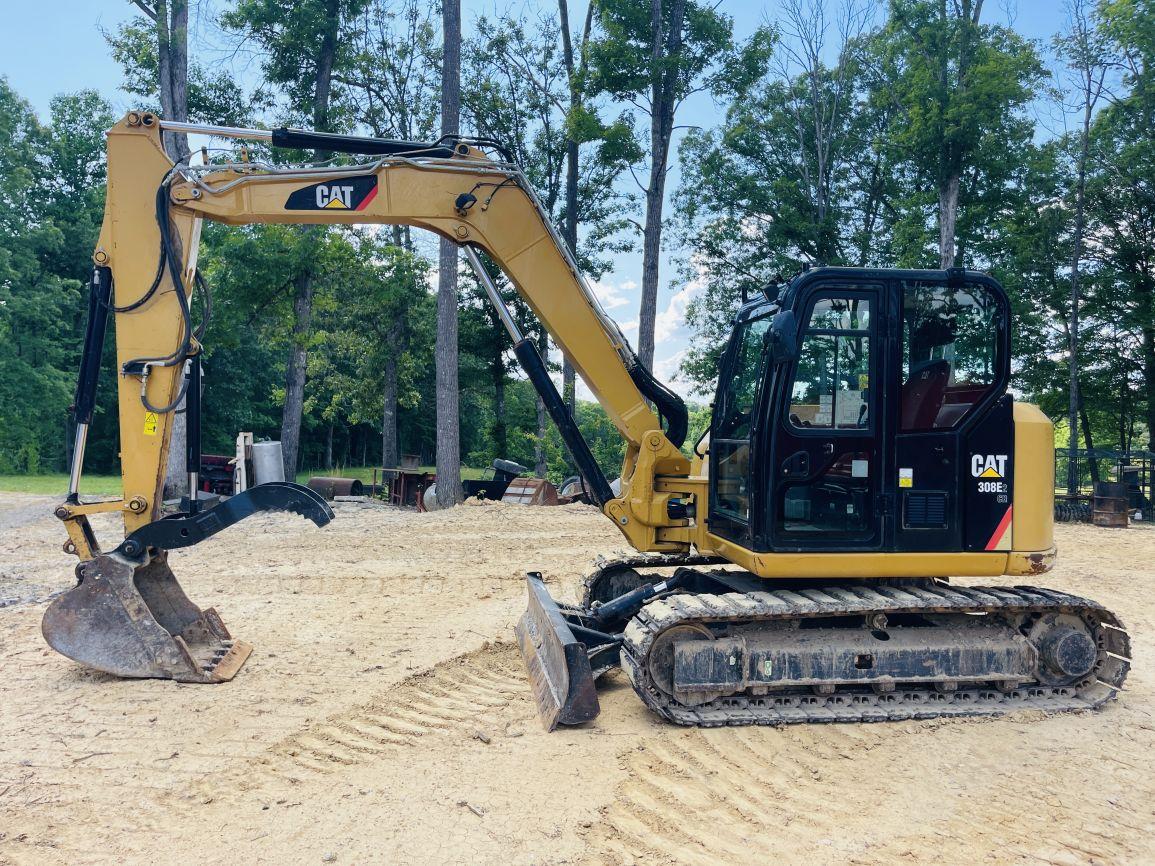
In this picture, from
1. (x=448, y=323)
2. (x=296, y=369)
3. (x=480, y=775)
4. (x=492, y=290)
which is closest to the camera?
(x=480, y=775)

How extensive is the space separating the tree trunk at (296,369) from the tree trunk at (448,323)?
181 inches

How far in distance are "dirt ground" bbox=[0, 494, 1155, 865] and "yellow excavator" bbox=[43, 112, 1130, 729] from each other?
305mm

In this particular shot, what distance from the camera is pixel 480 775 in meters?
4.30

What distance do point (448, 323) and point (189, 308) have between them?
11.3 meters

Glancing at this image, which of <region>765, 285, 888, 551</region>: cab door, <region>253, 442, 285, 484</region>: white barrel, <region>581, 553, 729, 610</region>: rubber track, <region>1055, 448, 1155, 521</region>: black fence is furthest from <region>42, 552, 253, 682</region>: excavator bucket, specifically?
<region>1055, 448, 1155, 521</region>: black fence

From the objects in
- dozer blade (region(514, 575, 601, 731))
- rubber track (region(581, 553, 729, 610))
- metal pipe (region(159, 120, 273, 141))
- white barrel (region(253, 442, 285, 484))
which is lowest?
dozer blade (region(514, 575, 601, 731))

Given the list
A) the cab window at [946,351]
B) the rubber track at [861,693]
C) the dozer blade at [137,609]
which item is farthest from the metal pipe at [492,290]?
the cab window at [946,351]

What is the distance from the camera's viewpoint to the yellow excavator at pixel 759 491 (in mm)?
5227

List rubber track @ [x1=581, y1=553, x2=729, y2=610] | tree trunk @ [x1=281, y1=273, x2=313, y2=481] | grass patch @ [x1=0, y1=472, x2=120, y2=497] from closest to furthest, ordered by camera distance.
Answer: rubber track @ [x1=581, y1=553, x2=729, y2=610]
tree trunk @ [x1=281, y1=273, x2=313, y2=481]
grass patch @ [x1=0, y1=472, x2=120, y2=497]

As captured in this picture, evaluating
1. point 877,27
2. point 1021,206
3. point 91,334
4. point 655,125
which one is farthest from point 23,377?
point 1021,206

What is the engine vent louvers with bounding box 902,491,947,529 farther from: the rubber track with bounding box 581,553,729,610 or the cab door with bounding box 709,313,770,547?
the rubber track with bounding box 581,553,729,610

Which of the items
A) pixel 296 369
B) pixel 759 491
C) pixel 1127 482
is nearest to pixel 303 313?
pixel 296 369

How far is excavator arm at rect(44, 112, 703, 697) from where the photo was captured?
5691mm

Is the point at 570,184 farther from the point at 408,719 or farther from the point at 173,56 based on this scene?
the point at 408,719
